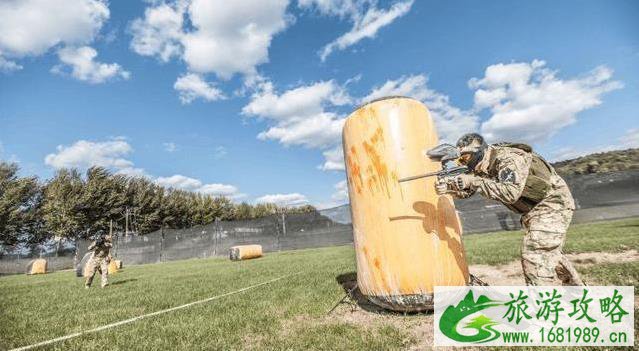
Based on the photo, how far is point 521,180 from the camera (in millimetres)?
3305

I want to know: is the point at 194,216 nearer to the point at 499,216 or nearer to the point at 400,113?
the point at 499,216

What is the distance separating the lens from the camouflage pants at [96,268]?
10.0 m

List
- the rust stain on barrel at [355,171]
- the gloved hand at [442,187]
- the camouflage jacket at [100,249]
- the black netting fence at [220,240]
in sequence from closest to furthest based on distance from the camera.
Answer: the gloved hand at [442,187] → the rust stain on barrel at [355,171] → the camouflage jacket at [100,249] → the black netting fence at [220,240]

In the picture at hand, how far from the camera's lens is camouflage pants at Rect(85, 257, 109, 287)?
32.8 ft

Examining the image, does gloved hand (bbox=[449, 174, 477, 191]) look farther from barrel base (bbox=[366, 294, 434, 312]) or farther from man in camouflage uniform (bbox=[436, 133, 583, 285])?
barrel base (bbox=[366, 294, 434, 312])

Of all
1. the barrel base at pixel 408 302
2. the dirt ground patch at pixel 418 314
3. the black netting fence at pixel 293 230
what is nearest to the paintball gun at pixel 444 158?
the barrel base at pixel 408 302

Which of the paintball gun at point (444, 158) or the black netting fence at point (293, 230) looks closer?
the paintball gun at point (444, 158)

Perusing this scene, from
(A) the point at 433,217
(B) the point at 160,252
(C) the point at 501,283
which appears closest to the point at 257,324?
(A) the point at 433,217

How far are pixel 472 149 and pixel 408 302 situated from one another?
1.74m

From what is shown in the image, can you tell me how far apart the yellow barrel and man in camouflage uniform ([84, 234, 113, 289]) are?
9417 mm

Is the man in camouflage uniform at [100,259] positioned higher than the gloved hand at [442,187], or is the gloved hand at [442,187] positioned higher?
the gloved hand at [442,187]

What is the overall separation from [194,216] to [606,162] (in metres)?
55.8

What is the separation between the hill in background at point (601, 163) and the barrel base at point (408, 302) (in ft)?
140

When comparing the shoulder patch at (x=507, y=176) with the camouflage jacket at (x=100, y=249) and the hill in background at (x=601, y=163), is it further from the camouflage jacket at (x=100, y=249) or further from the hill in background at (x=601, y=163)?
the hill in background at (x=601, y=163)
